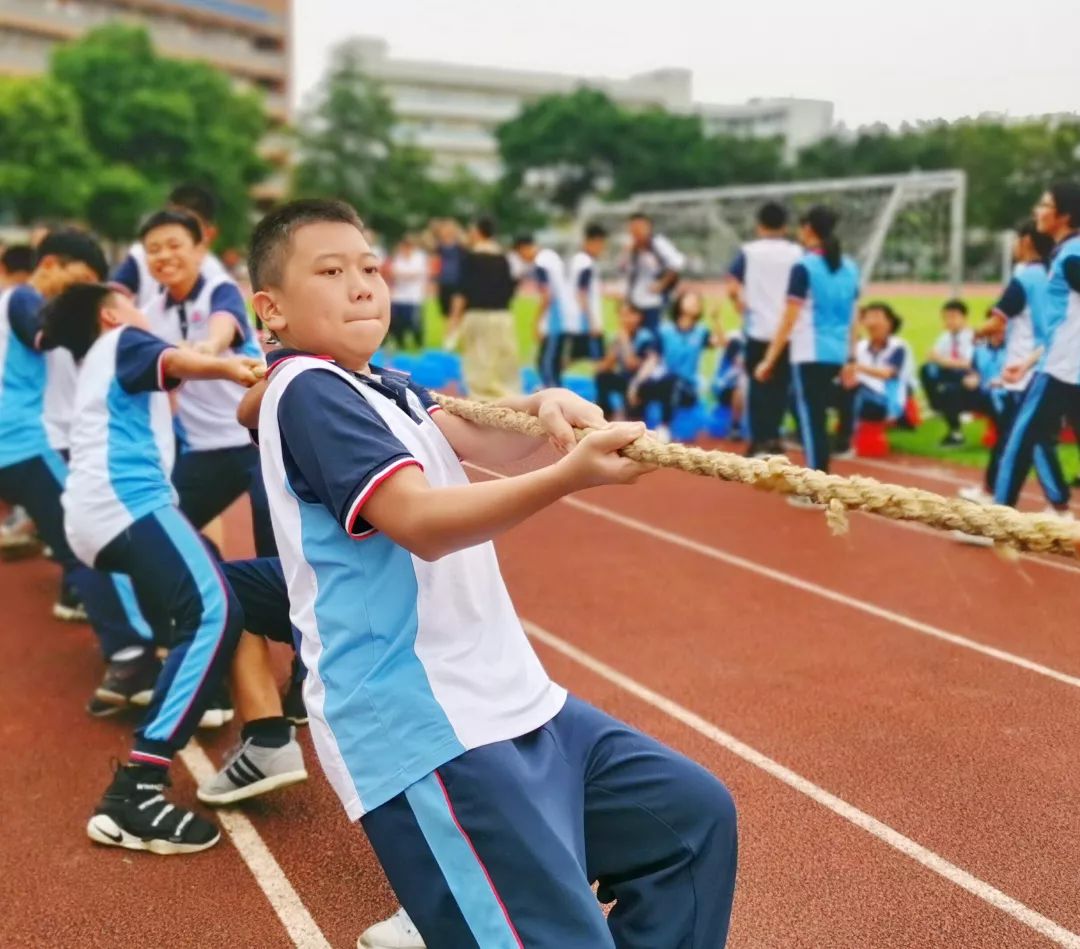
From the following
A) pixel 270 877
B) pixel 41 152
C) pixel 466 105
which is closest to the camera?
pixel 270 877

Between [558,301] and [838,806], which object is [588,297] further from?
[838,806]

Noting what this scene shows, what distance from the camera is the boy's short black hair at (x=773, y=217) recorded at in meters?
9.06

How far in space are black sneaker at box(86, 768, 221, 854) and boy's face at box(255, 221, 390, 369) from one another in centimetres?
196

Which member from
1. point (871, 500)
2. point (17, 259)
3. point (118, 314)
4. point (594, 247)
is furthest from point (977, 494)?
point (871, 500)

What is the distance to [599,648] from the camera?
5.35 metres

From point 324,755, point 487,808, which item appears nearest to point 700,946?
point 487,808

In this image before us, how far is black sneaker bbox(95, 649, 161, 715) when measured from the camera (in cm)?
471

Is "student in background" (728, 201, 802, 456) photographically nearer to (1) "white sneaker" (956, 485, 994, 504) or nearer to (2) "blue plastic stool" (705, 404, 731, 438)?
(1) "white sneaker" (956, 485, 994, 504)

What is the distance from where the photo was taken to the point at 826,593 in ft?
20.1

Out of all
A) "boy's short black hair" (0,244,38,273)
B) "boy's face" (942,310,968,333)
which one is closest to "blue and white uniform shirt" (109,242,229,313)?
"boy's short black hair" (0,244,38,273)

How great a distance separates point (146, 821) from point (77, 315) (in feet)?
6.14

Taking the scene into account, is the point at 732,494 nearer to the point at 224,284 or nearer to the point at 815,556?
the point at 815,556

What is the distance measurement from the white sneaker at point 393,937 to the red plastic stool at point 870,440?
26.0 feet

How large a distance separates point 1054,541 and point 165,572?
286 cm
